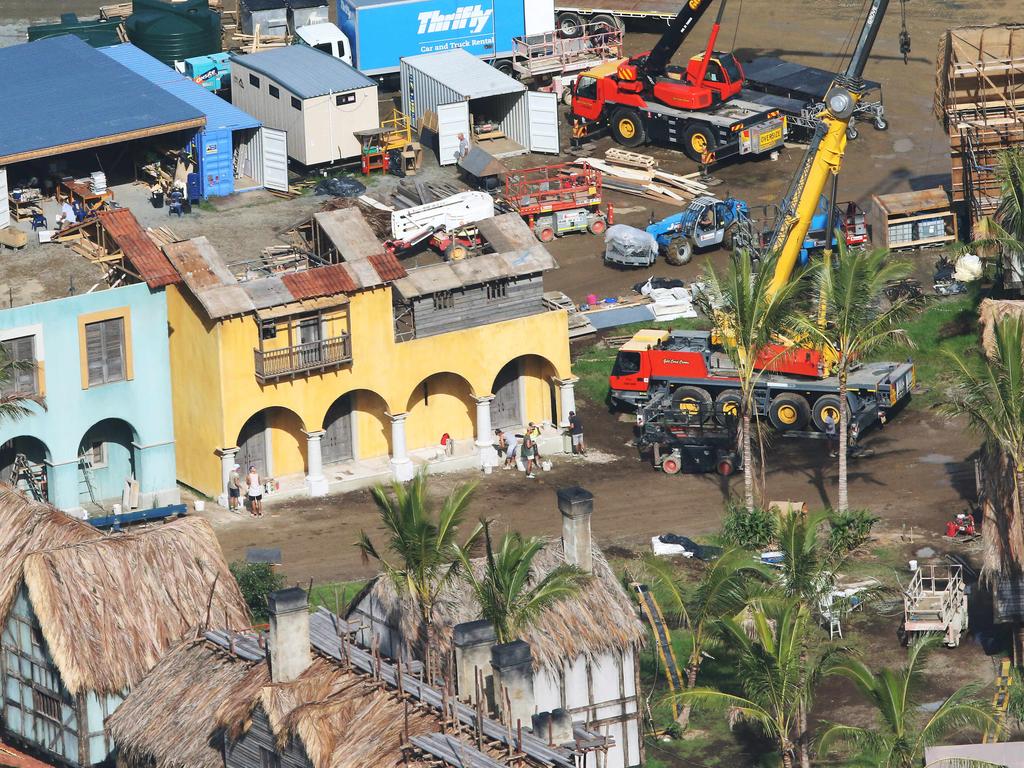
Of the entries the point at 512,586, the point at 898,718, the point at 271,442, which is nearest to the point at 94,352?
the point at 271,442

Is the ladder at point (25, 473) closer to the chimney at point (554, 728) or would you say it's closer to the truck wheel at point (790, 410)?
the truck wheel at point (790, 410)

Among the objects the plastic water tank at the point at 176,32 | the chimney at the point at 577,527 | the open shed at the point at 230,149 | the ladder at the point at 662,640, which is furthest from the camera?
the plastic water tank at the point at 176,32

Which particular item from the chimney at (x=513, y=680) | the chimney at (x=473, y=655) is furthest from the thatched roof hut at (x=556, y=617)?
the chimney at (x=513, y=680)

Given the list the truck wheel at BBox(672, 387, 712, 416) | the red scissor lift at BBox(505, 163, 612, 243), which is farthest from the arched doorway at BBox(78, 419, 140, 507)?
the red scissor lift at BBox(505, 163, 612, 243)

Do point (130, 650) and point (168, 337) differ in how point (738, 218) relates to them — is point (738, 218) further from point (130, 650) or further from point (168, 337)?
point (130, 650)

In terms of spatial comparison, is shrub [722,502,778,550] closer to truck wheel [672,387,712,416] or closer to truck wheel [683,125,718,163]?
truck wheel [672,387,712,416]

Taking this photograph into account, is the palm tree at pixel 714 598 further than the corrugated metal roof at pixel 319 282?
No
